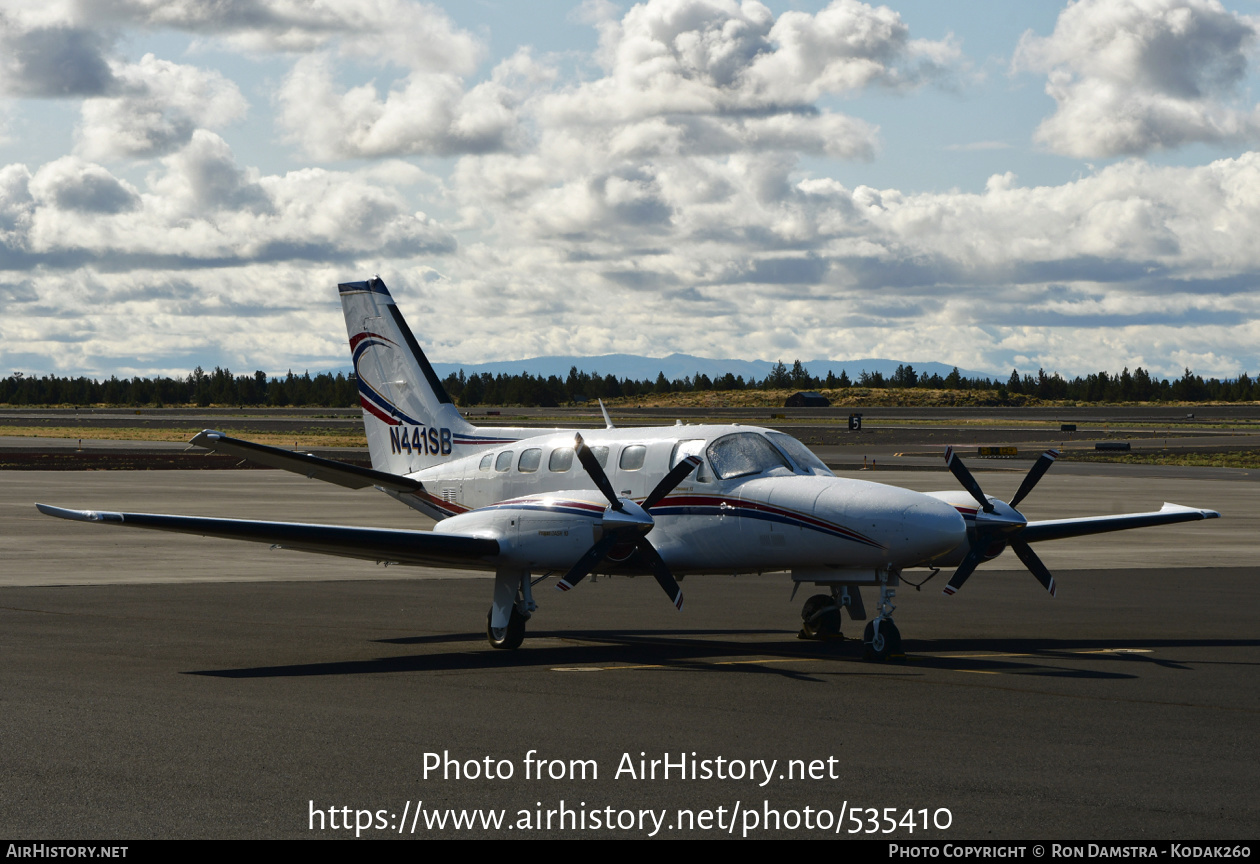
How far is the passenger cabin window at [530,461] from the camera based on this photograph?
19344 mm

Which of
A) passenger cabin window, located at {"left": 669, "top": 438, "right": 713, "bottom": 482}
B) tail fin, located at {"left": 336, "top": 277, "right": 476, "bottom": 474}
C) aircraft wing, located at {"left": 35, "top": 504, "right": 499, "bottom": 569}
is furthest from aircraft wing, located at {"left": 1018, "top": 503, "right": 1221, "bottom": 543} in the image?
tail fin, located at {"left": 336, "top": 277, "right": 476, "bottom": 474}

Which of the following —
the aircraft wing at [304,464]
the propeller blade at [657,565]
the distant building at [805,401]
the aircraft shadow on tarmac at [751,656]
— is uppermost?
the distant building at [805,401]

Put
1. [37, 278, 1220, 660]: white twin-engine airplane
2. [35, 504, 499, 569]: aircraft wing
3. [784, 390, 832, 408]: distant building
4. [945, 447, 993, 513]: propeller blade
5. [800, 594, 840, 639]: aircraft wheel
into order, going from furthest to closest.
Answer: [784, 390, 832, 408]: distant building → [800, 594, 840, 639]: aircraft wheel → [945, 447, 993, 513]: propeller blade → [37, 278, 1220, 660]: white twin-engine airplane → [35, 504, 499, 569]: aircraft wing

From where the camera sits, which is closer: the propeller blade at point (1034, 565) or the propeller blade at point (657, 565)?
the propeller blade at point (657, 565)

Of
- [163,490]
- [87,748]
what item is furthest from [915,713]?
[163,490]

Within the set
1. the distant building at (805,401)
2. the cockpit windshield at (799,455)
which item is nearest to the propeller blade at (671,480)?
the cockpit windshield at (799,455)

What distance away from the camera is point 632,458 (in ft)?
60.6

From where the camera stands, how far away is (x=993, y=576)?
28438mm

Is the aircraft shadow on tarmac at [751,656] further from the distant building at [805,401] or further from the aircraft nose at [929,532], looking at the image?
the distant building at [805,401]

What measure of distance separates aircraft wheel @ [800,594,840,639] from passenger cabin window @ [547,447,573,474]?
4148 millimetres

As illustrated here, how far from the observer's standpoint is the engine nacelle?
17.1 m

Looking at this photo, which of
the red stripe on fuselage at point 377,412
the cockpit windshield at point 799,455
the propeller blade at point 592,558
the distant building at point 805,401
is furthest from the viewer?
the distant building at point 805,401

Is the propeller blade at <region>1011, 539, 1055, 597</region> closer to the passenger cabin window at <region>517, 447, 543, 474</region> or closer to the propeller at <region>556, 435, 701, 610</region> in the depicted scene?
the propeller at <region>556, 435, 701, 610</region>

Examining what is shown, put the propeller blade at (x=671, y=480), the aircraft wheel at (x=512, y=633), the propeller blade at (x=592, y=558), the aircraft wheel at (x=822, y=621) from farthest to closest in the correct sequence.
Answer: the aircraft wheel at (x=822, y=621) < the aircraft wheel at (x=512, y=633) < the propeller blade at (x=671, y=480) < the propeller blade at (x=592, y=558)
